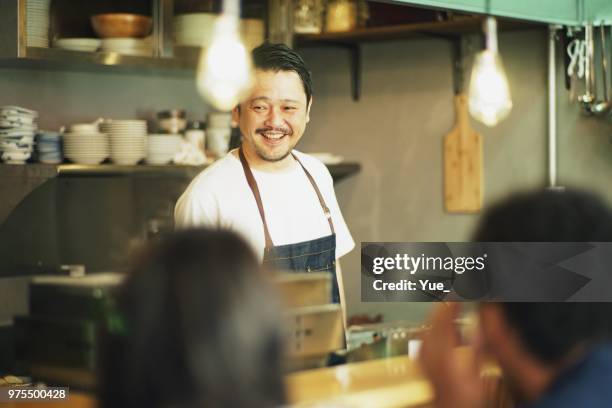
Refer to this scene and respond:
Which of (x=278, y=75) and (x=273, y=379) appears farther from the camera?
(x=278, y=75)

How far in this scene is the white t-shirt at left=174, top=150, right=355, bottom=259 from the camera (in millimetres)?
2570

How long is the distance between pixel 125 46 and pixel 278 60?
115cm

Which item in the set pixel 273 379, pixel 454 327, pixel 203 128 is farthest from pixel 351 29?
pixel 273 379

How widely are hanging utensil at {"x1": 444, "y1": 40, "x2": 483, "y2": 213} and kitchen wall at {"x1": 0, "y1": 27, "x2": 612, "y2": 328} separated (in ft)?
0.14

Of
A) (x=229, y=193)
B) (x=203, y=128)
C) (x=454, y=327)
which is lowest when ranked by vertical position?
(x=454, y=327)

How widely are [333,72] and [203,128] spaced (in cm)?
85

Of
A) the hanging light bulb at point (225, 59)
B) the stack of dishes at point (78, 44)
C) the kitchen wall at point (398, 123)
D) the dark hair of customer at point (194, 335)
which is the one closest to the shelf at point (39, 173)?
the kitchen wall at point (398, 123)

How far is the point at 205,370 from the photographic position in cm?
96

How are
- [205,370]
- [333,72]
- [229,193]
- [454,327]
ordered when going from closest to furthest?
[205,370] < [454,327] < [229,193] < [333,72]

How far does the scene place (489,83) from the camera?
2.76 metres

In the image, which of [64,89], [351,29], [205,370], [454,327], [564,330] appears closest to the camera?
[205,370]

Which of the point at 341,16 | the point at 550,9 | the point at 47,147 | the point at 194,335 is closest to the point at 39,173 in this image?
the point at 47,147

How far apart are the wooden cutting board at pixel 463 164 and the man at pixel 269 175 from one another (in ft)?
5.12

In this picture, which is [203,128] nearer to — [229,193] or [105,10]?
[105,10]
